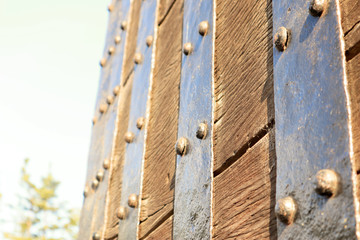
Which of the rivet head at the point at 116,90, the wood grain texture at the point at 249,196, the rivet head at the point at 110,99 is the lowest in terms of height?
the wood grain texture at the point at 249,196

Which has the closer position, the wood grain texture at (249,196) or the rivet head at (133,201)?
the wood grain texture at (249,196)

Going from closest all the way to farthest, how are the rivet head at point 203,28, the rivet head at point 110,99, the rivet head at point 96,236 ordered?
1. the rivet head at point 203,28
2. the rivet head at point 96,236
3. the rivet head at point 110,99

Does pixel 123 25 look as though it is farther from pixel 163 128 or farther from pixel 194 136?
pixel 194 136

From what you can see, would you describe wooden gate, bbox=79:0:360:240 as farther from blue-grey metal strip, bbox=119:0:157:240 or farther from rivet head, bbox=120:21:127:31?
rivet head, bbox=120:21:127:31

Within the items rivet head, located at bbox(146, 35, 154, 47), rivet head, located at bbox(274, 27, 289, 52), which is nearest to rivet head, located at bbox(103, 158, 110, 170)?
rivet head, located at bbox(146, 35, 154, 47)

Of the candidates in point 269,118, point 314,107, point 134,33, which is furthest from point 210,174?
point 134,33

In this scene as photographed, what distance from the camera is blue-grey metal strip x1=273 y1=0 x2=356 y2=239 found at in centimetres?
78

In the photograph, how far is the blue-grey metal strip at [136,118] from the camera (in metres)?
1.66

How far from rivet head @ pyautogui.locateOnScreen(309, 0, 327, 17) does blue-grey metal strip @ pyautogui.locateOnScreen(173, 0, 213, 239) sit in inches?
16.1

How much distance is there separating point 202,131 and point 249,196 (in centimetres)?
26

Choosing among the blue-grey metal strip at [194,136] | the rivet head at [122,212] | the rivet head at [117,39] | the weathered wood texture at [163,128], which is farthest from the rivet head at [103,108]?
the blue-grey metal strip at [194,136]

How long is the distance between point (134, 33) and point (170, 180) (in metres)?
1.18

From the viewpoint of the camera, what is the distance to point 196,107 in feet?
4.47

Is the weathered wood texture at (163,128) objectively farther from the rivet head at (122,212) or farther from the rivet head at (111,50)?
the rivet head at (111,50)
